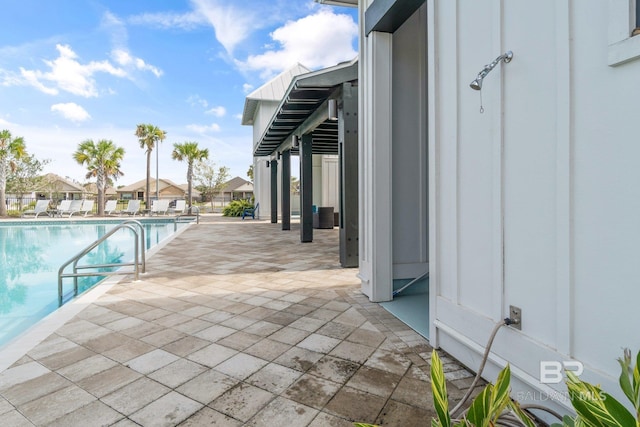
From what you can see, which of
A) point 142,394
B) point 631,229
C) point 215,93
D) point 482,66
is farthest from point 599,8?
point 215,93

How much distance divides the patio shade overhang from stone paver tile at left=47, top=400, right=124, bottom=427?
4570mm

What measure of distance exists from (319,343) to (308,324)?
0.40 meters

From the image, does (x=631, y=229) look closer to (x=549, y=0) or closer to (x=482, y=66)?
(x=549, y=0)

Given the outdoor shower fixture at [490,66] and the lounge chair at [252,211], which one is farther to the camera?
the lounge chair at [252,211]

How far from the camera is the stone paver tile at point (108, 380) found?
6.29 feet

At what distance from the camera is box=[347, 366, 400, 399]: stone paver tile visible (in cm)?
188

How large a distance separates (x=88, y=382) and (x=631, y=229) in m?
2.79

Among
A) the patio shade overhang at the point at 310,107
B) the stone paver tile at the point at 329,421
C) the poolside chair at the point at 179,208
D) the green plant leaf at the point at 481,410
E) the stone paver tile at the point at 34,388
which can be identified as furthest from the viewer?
the poolside chair at the point at 179,208

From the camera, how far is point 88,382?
2.00m

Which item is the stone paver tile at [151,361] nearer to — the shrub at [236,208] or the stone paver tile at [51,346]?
the stone paver tile at [51,346]

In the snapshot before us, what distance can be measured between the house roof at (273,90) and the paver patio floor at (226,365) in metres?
14.7

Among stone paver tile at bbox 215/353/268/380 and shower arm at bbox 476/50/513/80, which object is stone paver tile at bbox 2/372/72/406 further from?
shower arm at bbox 476/50/513/80

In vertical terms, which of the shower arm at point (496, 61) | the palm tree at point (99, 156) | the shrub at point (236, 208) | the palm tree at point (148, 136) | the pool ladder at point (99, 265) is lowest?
the pool ladder at point (99, 265)

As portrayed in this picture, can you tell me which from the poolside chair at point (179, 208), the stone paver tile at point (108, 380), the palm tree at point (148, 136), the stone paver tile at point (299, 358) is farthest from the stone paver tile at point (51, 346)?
the palm tree at point (148, 136)
